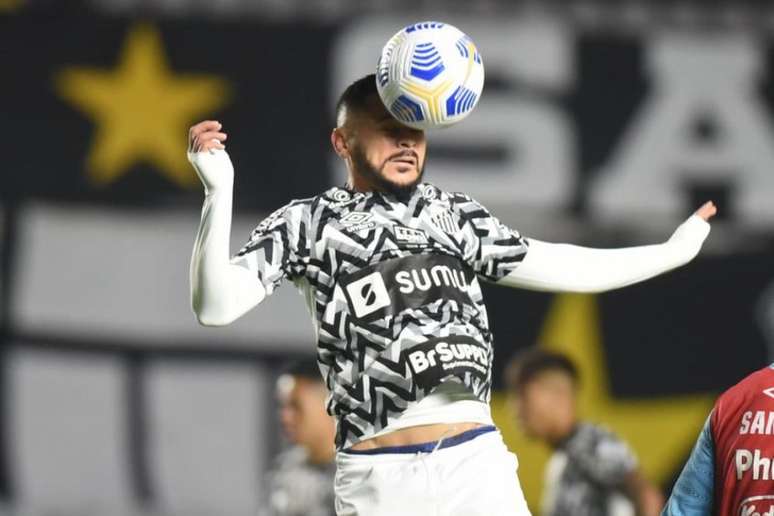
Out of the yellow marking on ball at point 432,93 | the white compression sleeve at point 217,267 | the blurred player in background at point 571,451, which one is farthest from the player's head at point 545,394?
the white compression sleeve at point 217,267

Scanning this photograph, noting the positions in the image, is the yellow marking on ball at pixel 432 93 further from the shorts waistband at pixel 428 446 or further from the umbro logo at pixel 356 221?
the shorts waistband at pixel 428 446

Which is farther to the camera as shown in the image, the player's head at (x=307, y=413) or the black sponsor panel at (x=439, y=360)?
the player's head at (x=307, y=413)

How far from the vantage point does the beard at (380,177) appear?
11.3 feet

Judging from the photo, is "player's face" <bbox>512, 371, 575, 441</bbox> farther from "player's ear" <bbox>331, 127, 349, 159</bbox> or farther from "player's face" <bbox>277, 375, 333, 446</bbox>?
"player's ear" <bbox>331, 127, 349, 159</bbox>

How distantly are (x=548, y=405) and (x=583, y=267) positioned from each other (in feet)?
9.61

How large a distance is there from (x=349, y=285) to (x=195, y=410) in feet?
11.9

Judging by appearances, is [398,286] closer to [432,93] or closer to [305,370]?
[432,93]

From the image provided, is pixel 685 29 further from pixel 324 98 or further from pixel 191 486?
pixel 191 486

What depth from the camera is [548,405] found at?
21.2ft

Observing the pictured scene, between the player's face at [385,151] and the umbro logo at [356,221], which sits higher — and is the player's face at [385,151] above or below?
above

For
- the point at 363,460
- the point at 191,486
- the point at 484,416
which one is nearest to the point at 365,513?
the point at 363,460

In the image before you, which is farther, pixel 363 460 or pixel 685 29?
pixel 685 29

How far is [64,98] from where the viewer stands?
6.96 metres

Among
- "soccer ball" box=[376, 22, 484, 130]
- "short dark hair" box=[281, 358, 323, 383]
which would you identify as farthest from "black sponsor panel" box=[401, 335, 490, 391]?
"short dark hair" box=[281, 358, 323, 383]
